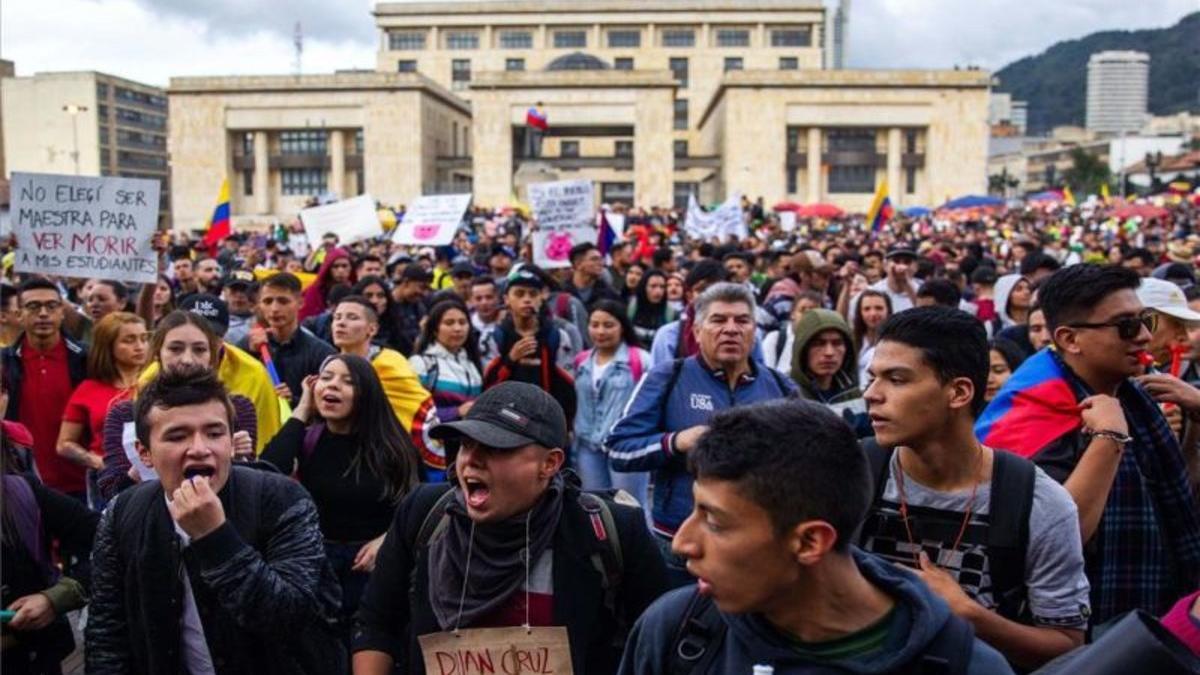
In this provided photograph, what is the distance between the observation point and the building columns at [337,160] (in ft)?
209

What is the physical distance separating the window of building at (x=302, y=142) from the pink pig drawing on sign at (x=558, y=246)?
5493cm

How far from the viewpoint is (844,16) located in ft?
642

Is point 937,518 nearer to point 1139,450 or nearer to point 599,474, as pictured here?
point 1139,450

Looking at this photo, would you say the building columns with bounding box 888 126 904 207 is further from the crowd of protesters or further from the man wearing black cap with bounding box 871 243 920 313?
the crowd of protesters

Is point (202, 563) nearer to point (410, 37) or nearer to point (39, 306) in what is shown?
point (39, 306)

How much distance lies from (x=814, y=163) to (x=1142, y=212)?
106 ft

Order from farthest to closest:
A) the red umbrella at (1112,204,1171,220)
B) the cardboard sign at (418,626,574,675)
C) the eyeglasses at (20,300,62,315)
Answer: the red umbrella at (1112,204,1171,220) < the eyeglasses at (20,300,62,315) < the cardboard sign at (418,626,574,675)

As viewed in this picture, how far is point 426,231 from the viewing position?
1373 centimetres

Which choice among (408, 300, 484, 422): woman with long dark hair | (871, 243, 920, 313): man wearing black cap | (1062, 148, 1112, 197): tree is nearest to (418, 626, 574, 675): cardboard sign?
(408, 300, 484, 422): woman with long dark hair

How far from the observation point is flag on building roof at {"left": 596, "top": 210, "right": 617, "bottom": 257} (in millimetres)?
14039

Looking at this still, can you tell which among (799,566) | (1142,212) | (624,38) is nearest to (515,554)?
(799,566)

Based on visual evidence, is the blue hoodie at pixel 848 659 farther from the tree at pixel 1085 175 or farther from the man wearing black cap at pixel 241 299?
the tree at pixel 1085 175

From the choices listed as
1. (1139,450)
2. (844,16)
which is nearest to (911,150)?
(1139,450)

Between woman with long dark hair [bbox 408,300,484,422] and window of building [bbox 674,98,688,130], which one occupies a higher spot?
window of building [bbox 674,98,688,130]
